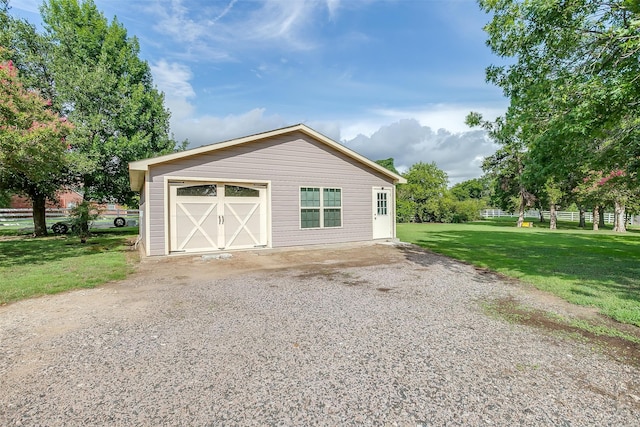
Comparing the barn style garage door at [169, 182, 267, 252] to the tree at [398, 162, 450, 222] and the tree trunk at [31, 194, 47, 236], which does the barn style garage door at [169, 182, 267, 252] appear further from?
the tree at [398, 162, 450, 222]

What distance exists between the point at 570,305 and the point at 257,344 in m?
4.51

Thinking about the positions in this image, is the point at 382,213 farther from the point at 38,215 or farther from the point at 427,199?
the point at 427,199

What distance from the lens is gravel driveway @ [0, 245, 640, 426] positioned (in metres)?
2.15

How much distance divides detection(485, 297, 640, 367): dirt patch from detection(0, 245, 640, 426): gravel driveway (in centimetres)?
18

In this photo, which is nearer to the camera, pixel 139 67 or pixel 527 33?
pixel 527 33

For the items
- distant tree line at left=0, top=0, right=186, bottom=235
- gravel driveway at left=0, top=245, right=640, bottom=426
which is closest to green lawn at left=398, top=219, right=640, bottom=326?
gravel driveway at left=0, top=245, right=640, bottom=426

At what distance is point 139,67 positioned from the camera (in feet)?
57.6

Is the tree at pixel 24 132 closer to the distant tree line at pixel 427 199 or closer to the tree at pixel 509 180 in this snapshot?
the distant tree line at pixel 427 199

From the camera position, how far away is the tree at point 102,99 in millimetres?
14770

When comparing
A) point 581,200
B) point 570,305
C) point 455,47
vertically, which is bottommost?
point 570,305

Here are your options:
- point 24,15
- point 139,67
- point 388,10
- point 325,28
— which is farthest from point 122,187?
point 388,10

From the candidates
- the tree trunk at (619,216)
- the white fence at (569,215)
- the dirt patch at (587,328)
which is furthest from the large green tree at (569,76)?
the white fence at (569,215)

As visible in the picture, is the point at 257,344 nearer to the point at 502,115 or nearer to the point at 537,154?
the point at 537,154

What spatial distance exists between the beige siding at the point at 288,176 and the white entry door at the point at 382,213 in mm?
281
